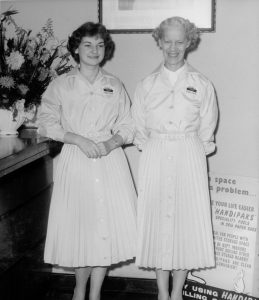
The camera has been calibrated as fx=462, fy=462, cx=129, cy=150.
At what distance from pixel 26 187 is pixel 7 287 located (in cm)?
48

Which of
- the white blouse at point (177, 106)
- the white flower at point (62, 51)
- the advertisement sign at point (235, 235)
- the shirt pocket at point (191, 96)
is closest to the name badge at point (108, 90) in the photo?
the white blouse at point (177, 106)

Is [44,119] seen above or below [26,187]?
above

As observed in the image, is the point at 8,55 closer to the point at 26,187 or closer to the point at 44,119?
the point at 44,119

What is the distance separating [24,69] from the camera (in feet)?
7.55

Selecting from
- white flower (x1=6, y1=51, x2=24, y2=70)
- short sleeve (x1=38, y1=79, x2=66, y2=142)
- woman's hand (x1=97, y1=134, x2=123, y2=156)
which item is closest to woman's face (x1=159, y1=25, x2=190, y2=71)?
woman's hand (x1=97, y1=134, x2=123, y2=156)

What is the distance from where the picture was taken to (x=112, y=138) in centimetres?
223

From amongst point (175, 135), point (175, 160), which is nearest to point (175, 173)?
point (175, 160)

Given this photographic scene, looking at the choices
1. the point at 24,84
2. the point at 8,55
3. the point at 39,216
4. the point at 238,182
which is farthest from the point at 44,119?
the point at 238,182

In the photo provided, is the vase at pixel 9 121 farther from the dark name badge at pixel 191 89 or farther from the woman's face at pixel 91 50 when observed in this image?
the dark name badge at pixel 191 89

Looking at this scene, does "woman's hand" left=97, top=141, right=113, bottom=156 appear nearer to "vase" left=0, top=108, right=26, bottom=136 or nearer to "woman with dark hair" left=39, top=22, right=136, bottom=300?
"woman with dark hair" left=39, top=22, right=136, bottom=300

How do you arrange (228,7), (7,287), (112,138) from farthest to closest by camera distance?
(228,7), (112,138), (7,287)

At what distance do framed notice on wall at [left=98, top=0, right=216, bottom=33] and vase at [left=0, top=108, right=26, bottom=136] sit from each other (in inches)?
27.1

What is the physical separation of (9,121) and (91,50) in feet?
1.85

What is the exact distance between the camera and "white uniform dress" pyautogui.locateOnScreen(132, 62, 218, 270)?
220 cm
